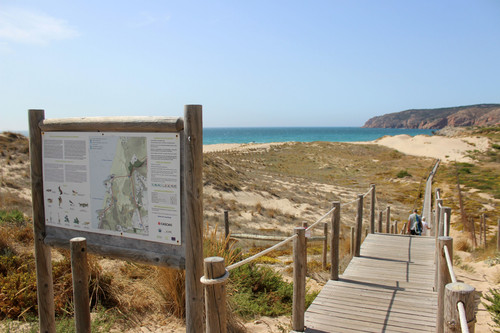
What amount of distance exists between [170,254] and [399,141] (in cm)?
7810

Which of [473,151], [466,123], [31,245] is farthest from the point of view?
[466,123]

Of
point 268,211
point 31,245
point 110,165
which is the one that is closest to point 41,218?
point 110,165

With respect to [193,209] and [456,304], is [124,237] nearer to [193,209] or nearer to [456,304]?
[193,209]

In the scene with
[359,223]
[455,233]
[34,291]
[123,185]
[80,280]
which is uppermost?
[123,185]

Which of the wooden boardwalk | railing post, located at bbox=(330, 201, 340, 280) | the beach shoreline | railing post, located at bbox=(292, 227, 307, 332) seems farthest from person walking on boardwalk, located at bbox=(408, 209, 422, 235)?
the beach shoreline

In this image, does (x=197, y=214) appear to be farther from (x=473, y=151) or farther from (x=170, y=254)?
(x=473, y=151)

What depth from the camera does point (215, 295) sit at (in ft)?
9.20

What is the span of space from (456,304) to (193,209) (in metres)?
1.97

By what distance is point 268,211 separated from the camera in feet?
62.1

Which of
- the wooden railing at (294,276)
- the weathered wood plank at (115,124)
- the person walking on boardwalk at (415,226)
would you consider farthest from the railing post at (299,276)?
the person walking on boardwalk at (415,226)

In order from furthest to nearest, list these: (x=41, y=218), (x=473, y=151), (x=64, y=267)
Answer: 1. (x=473, y=151)
2. (x=64, y=267)
3. (x=41, y=218)

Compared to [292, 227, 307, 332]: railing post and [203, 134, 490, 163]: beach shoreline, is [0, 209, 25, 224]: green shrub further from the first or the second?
[203, 134, 490, 163]: beach shoreline

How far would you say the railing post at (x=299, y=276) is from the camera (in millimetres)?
4500

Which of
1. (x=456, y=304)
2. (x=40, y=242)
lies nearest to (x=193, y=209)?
(x=456, y=304)
